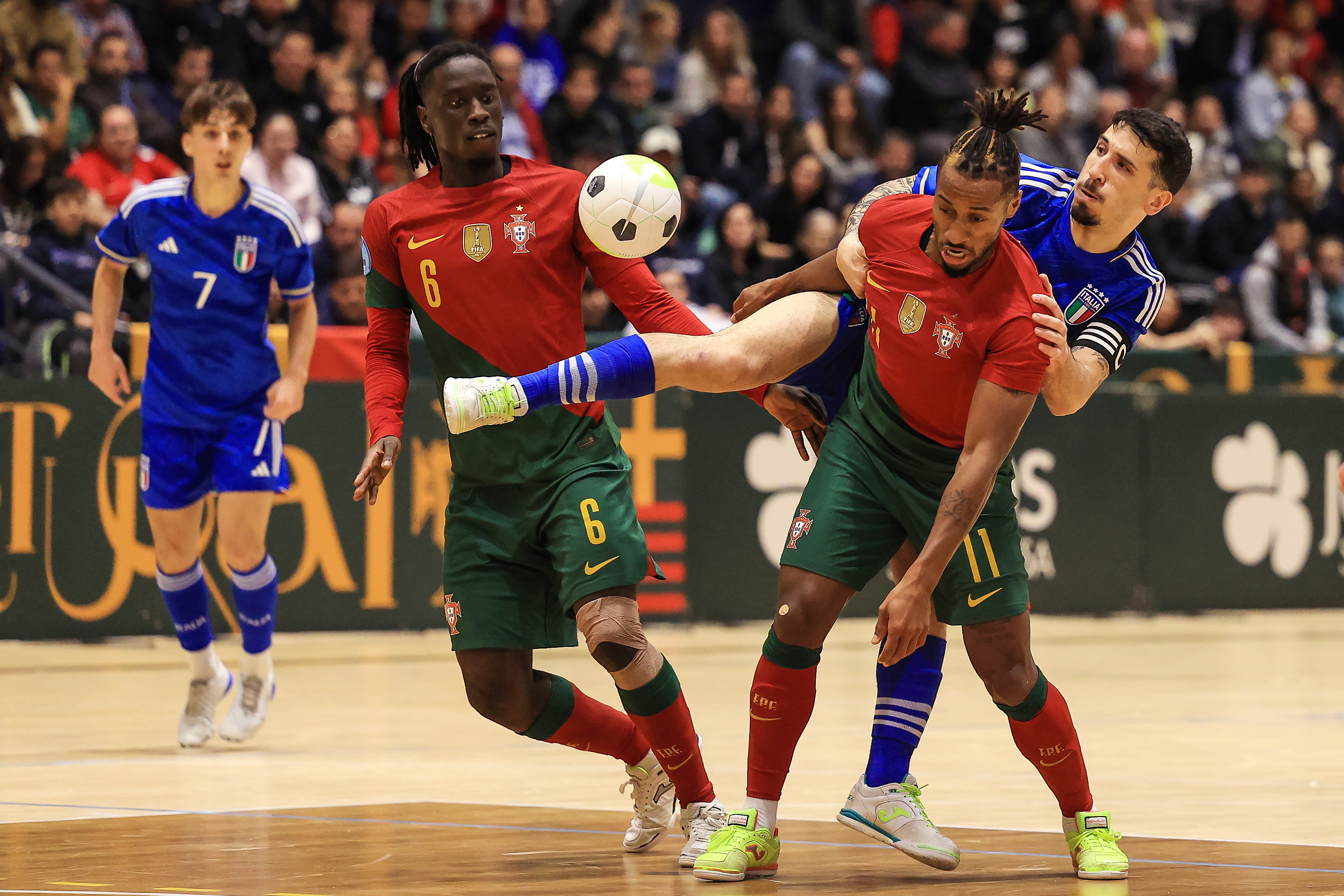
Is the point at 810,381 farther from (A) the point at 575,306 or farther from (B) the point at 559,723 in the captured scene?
(B) the point at 559,723

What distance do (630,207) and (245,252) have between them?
331 centimetres

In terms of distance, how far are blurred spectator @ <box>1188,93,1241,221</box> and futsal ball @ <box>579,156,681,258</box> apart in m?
14.0

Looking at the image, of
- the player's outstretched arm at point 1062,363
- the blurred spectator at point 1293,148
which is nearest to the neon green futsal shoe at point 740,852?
the player's outstretched arm at point 1062,363

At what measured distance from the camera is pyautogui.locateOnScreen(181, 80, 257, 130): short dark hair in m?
8.02

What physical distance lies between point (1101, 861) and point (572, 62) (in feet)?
39.4

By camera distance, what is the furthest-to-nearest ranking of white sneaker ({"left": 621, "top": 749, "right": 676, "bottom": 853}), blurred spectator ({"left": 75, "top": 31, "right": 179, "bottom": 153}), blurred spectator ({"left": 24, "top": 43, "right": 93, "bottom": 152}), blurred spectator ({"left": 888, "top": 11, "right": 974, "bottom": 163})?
blurred spectator ({"left": 888, "top": 11, "right": 974, "bottom": 163})
blurred spectator ({"left": 75, "top": 31, "right": 179, "bottom": 153})
blurred spectator ({"left": 24, "top": 43, "right": 93, "bottom": 152})
white sneaker ({"left": 621, "top": 749, "right": 676, "bottom": 853})

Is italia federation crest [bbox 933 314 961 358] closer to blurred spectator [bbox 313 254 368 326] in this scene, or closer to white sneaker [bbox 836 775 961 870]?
white sneaker [bbox 836 775 961 870]

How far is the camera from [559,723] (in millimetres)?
5664

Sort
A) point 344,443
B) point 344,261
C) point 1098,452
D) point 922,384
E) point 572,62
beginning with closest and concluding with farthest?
point 922,384
point 344,443
point 344,261
point 1098,452
point 572,62

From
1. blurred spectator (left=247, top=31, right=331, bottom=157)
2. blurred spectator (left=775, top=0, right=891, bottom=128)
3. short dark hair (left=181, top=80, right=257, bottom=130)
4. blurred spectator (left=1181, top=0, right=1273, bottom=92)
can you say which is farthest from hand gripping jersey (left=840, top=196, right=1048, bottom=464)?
blurred spectator (left=1181, top=0, right=1273, bottom=92)

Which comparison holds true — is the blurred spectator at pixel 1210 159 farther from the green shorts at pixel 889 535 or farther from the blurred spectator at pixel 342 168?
the green shorts at pixel 889 535

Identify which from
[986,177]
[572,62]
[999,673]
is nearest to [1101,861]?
[999,673]

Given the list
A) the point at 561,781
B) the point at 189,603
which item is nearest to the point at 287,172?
the point at 189,603

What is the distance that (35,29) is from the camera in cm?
1395
